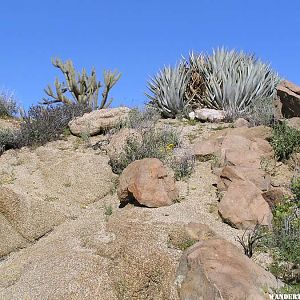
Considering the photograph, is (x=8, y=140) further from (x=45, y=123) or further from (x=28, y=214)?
(x=28, y=214)

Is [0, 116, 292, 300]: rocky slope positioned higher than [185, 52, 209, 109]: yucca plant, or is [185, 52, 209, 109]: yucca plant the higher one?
[185, 52, 209, 109]: yucca plant

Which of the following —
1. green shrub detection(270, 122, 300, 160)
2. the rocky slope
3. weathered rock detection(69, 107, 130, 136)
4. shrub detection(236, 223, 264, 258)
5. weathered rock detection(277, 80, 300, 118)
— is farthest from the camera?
weathered rock detection(69, 107, 130, 136)

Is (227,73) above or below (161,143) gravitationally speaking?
above

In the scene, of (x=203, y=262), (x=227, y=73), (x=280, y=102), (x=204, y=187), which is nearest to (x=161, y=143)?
(x=204, y=187)

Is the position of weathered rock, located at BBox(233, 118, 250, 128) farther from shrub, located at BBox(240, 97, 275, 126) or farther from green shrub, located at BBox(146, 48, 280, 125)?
green shrub, located at BBox(146, 48, 280, 125)

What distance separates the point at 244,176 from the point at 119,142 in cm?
226

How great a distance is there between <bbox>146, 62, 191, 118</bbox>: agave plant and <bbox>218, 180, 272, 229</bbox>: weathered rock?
454 cm

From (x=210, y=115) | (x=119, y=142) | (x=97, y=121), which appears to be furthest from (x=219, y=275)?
(x=210, y=115)

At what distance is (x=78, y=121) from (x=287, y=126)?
3.84 metres

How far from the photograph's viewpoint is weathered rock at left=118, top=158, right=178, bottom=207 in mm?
5910

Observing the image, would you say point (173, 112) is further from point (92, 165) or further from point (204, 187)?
point (204, 187)

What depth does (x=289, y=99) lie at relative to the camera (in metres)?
8.41

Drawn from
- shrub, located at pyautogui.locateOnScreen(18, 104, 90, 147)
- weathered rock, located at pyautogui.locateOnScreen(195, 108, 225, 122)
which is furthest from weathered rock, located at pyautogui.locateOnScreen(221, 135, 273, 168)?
shrub, located at pyautogui.locateOnScreen(18, 104, 90, 147)

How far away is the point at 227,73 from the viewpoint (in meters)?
10.2
